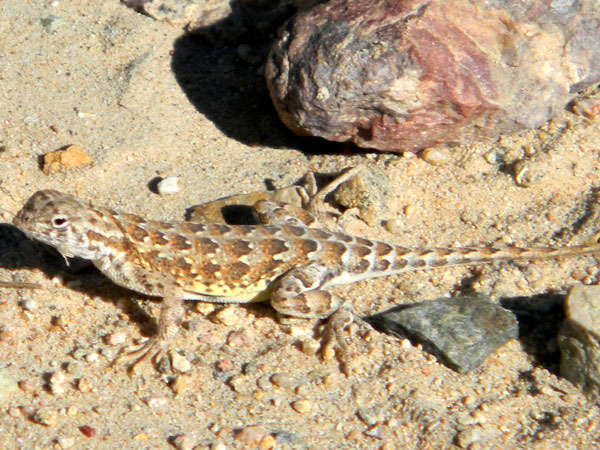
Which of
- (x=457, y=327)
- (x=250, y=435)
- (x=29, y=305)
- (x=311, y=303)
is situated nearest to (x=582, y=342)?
(x=457, y=327)

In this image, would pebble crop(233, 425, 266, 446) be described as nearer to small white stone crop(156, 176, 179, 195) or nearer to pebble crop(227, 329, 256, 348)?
pebble crop(227, 329, 256, 348)

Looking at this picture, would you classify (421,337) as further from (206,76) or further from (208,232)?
(206,76)

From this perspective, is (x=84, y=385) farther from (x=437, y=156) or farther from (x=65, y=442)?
(x=437, y=156)

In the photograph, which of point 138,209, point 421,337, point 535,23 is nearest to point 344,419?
point 421,337

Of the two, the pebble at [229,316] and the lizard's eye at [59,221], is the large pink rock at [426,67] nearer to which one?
the pebble at [229,316]

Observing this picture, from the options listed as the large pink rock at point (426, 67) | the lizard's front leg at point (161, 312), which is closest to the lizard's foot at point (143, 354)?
the lizard's front leg at point (161, 312)

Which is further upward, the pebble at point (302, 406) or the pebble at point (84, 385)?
the pebble at point (84, 385)
